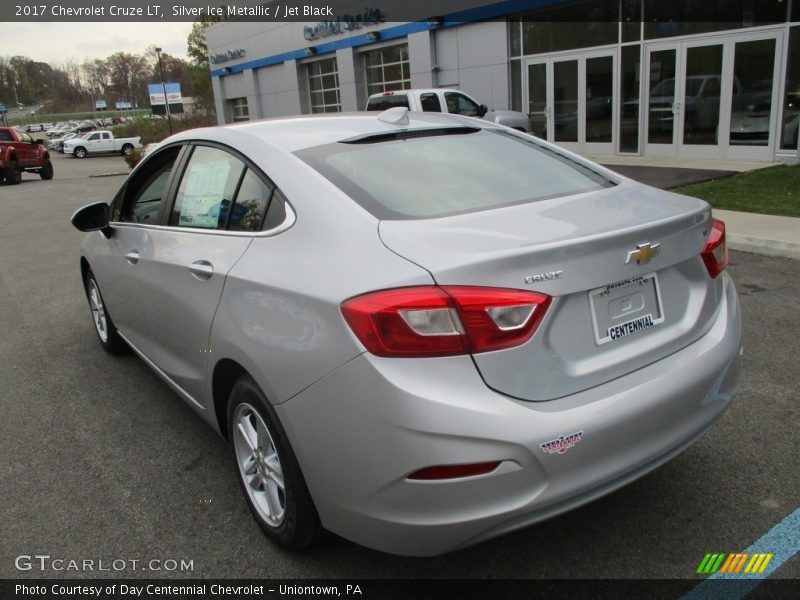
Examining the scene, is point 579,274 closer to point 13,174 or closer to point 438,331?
point 438,331

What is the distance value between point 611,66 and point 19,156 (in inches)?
847

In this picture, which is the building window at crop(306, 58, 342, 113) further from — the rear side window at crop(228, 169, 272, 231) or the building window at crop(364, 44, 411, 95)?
the rear side window at crop(228, 169, 272, 231)

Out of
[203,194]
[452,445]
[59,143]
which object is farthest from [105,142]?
[452,445]

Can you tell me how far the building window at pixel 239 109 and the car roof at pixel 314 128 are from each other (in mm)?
35871

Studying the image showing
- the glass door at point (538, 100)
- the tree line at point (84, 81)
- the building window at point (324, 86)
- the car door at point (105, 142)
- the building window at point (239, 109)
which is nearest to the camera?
the glass door at point (538, 100)

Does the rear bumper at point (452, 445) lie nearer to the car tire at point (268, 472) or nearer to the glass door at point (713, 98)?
the car tire at point (268, 472)

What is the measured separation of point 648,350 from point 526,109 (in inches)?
737

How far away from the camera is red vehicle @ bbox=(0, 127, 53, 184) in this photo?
24719 millimetres

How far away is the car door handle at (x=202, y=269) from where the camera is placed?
2840mm

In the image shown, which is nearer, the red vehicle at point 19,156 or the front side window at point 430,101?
the front side window at point 430,101

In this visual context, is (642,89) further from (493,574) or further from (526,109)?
(493,574)

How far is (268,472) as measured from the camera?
2645mm

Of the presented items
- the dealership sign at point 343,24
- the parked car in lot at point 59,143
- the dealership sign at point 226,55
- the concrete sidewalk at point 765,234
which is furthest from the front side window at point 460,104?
the parked car in lot at point 59,143

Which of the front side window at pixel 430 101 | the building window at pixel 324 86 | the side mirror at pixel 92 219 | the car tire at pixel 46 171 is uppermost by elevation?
the building window at pixel 324 86
